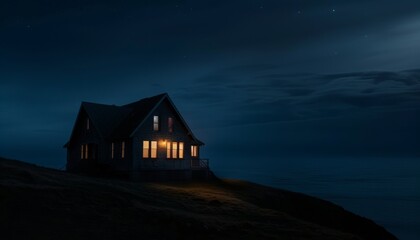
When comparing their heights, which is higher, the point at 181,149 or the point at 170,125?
the point at 170,125

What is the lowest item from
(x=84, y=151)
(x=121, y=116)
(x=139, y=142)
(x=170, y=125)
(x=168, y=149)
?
(x=84, y=151)

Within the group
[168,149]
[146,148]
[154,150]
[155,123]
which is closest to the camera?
[146,148]

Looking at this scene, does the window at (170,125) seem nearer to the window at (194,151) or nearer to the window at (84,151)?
the window at (194,151)

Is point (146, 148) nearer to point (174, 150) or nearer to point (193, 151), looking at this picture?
point (174, 150)

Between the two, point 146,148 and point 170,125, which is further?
point 170,125

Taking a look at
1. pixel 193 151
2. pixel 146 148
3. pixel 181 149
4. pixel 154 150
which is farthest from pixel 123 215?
pixel 193 151

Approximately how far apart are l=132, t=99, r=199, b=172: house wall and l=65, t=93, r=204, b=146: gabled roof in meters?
0.57

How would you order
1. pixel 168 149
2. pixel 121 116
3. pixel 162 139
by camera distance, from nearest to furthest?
pixel 162 139 → pixel 168 149 → pixel 121 116

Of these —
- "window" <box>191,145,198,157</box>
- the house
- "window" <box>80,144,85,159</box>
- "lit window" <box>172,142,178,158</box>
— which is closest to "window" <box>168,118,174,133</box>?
the house

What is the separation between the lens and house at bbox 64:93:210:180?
44.0 m

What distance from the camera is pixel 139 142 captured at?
44.0 meters

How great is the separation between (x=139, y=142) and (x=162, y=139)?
2794mm

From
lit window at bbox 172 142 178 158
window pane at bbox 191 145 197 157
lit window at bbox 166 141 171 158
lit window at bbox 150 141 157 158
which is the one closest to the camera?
lit window at bbox 150 141 157 158

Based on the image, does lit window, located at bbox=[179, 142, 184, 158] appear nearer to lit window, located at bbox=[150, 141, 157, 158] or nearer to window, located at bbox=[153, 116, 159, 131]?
lit window, located at bbox=[150, 141, 157, 158]
